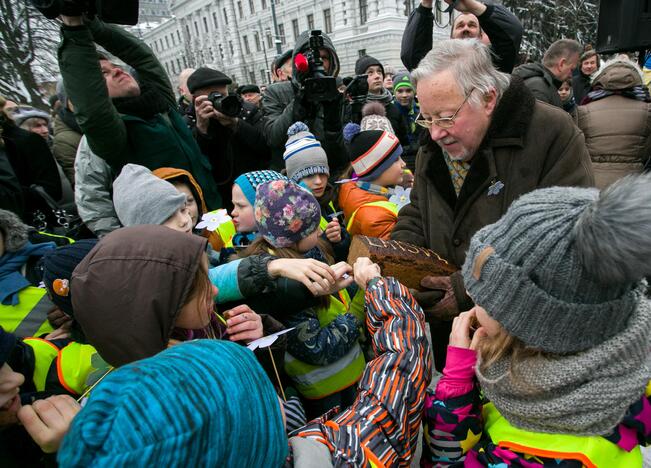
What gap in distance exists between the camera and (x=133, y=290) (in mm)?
986

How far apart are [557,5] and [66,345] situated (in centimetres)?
2569

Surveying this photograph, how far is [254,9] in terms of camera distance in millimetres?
42531

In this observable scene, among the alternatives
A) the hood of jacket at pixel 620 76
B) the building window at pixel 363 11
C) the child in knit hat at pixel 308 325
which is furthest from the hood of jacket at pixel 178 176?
the building window at pixel 363 11

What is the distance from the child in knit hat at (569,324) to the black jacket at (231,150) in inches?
100

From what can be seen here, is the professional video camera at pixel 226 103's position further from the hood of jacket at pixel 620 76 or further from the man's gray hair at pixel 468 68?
the hood of jacket at pixel 620 76

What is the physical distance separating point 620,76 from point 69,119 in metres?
5.09

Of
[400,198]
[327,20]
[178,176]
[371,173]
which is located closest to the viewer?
[178,176]

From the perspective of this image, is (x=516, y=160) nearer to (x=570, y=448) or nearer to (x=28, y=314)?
(x=570, y=448)

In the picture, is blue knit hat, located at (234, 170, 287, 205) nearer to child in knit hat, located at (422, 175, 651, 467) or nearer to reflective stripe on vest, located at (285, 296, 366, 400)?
reflective stripe on vest, located at (285, 296, 366, 400)

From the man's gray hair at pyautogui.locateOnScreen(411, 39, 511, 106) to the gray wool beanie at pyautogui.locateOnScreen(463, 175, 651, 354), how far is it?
86 cm

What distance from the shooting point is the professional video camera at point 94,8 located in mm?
1735

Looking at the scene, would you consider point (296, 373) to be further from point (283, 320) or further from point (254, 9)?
point (254, 9)

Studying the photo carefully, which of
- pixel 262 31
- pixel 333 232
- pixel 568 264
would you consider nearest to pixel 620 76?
pixel 333 232

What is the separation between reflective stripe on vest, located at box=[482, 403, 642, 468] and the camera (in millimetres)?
867
